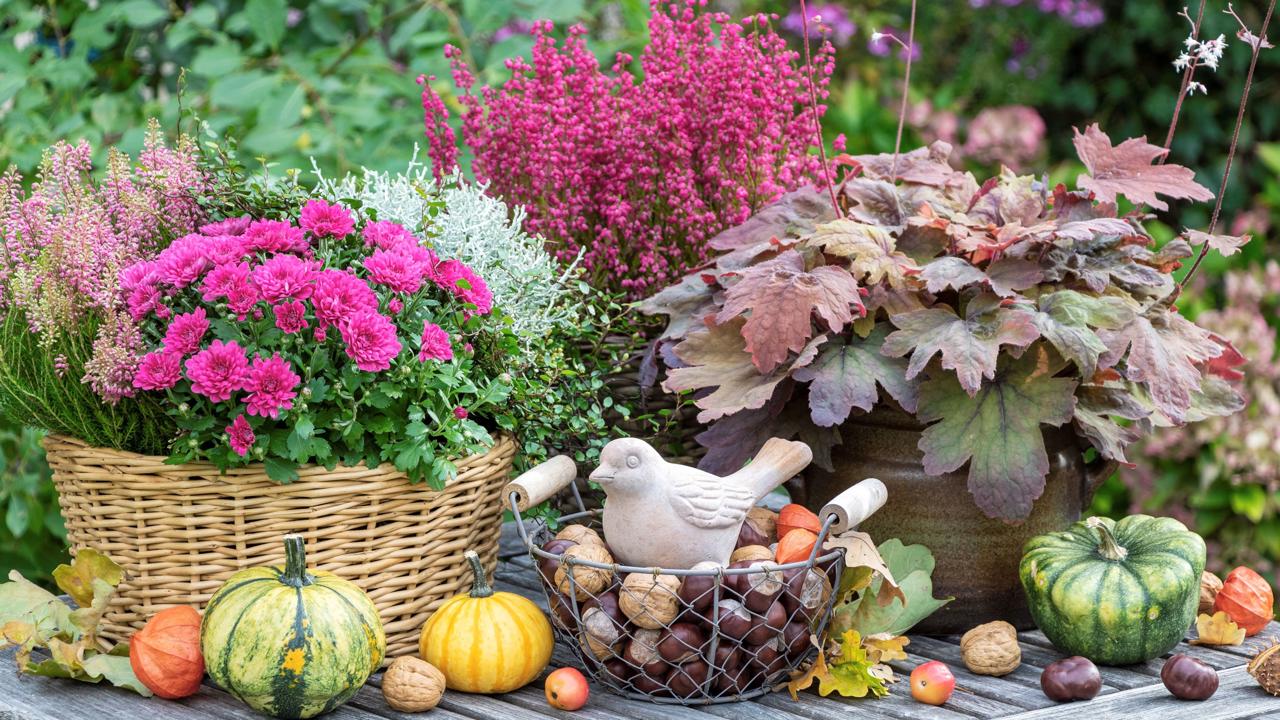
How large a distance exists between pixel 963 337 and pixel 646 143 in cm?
65

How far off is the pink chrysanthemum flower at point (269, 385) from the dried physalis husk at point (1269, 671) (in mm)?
1197

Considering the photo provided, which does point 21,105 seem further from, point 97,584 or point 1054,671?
point 1054,671

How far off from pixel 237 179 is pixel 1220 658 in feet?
4.78

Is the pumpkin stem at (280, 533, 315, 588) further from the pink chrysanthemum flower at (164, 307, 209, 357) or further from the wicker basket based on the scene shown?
the pink chrysanthemum flower at (164, 307, 209, 357)

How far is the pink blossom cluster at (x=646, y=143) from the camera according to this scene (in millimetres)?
1947

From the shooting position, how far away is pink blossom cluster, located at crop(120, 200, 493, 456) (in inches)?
56.0

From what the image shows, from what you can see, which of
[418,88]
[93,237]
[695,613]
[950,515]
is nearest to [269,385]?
[93,237]

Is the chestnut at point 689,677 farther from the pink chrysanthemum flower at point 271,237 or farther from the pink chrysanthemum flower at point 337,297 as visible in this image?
the pink chrysanthemum flower at point 271,237

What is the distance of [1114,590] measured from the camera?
158cm

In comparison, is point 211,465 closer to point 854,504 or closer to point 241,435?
point 241,435

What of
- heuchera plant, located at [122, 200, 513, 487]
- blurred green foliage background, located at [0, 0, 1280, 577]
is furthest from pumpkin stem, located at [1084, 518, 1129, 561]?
blurred green foliage background, located at [0, 0, 1280, 577]

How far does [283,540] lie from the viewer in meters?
1.52

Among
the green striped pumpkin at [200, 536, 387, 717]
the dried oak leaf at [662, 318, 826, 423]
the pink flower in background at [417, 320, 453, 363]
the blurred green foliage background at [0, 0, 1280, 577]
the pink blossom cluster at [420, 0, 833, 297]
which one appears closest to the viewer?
the green striped pumpkin at [200, 536, 387, 717]

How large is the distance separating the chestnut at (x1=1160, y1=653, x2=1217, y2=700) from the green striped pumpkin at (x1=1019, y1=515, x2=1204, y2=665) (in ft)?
0.30
